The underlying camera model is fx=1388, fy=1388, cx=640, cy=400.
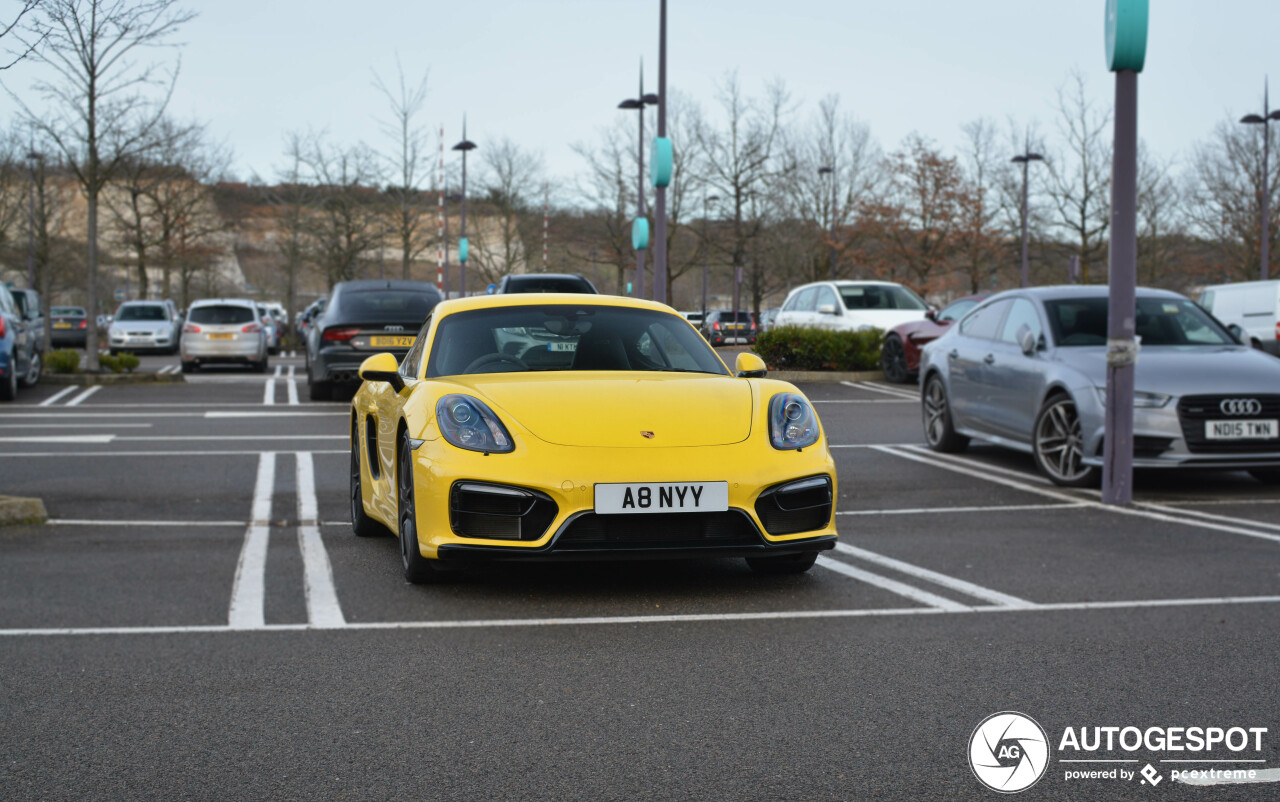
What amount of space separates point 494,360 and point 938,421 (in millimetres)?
6607

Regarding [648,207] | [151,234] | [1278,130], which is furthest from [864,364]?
[1278,130]

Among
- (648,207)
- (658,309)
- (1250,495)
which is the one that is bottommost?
(1250,495)

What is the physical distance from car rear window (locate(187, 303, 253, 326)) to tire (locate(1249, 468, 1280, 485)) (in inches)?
802

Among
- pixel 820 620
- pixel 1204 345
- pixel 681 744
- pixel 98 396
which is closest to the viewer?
pixel 681 744

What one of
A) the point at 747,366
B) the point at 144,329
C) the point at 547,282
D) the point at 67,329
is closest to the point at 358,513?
the point at 747,366

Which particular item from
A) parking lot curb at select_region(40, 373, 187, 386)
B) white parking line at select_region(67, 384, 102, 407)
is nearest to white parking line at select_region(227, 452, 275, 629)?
white parking line at select_region(67, 384, 102, 407)

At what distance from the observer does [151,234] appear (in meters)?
50.2

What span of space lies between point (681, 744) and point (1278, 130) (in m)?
56.4

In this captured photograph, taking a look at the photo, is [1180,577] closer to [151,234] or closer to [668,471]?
[668,471]

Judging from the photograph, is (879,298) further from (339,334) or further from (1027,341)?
(1027,341)

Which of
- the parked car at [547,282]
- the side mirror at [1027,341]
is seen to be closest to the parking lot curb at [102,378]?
the parked car at [547,282]

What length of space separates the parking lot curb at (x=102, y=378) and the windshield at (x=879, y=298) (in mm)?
11110

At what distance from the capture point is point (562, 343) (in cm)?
676

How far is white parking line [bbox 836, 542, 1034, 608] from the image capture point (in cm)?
595
